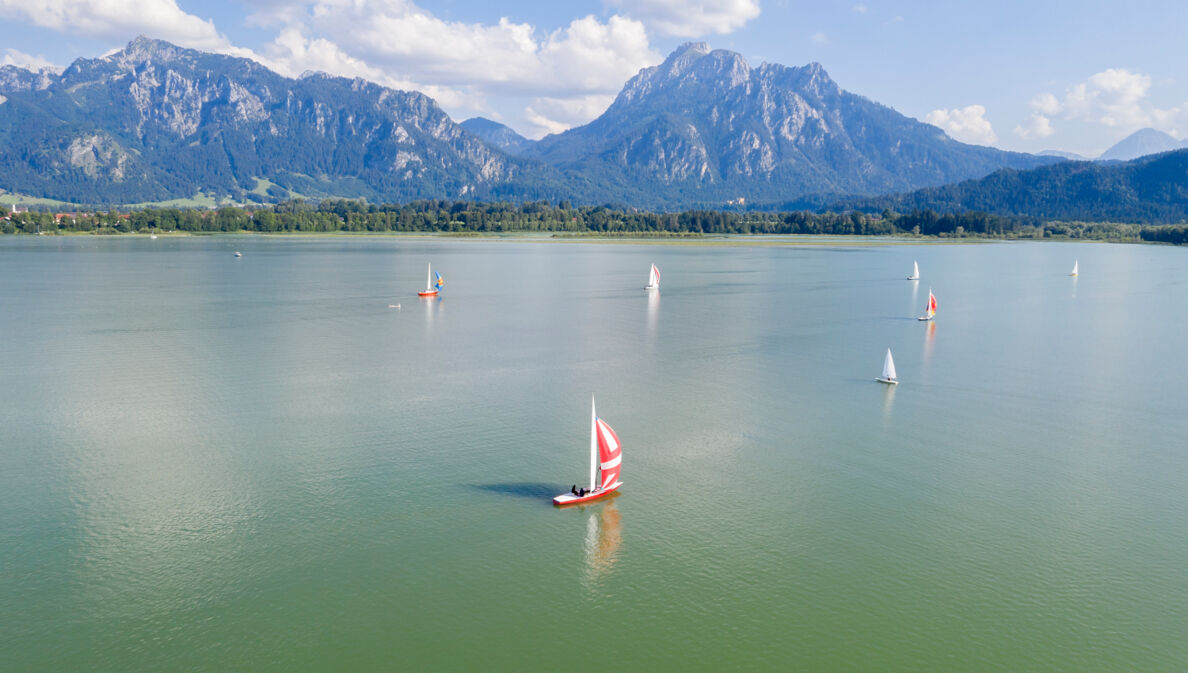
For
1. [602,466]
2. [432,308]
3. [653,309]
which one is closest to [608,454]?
[602,466]

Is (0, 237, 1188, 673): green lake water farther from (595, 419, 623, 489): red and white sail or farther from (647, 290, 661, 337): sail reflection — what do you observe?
(647, 290, 661, 337): sail reflection

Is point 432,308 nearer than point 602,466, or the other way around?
point 602,466

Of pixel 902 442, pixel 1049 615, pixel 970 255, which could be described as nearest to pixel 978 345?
pixel 902 442

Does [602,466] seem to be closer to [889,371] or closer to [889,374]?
[889,374]

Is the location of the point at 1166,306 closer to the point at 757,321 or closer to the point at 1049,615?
the point at 757,321

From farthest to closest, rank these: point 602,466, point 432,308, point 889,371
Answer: point 432,308, point 889,371, point 602,466

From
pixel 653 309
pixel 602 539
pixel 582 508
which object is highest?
pixel 653 309

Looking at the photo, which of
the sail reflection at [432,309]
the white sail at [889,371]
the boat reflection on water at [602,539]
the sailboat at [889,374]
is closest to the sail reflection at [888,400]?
the sailboat at [889,374]
